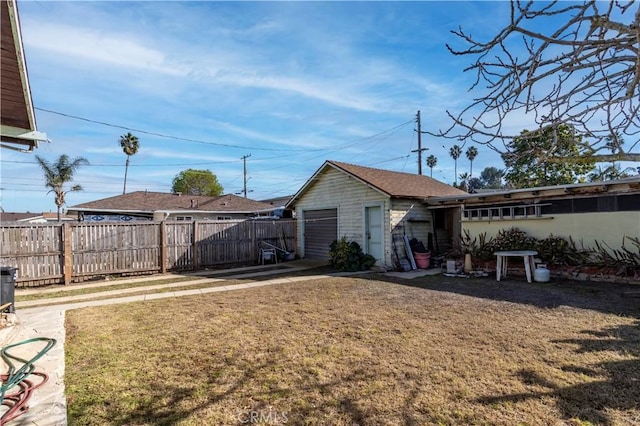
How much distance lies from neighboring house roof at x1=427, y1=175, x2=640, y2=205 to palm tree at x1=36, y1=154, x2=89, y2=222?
81.3 ft

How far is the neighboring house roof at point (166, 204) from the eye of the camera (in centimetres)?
2064

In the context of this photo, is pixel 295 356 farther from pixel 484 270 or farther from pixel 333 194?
pixel 333 194

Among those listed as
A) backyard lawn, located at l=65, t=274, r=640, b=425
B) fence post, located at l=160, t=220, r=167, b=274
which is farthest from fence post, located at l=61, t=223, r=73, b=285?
backyard lawn, located at l=65, t=274, r=640, b=425

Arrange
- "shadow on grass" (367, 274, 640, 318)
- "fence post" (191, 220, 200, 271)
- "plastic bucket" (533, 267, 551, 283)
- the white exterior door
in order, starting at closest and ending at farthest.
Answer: "shadow on grass" (367, 274, 640, 318), "plastic bucket" (533, 267, 551, 283), the white exterior door, "fence post" (191, 220, 200, 271)

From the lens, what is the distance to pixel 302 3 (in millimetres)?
5555

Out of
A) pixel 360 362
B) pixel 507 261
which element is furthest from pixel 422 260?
pixel 360 362

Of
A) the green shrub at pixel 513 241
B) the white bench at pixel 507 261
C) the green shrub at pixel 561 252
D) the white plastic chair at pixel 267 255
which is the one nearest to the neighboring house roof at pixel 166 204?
the white plastic chair at pixel 267 255

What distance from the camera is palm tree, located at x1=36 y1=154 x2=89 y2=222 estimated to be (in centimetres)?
2284

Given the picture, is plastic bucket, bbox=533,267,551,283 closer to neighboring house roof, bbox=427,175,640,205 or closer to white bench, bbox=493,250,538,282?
white bench, bbox=493,250,538,282

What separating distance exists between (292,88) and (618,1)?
1255cm

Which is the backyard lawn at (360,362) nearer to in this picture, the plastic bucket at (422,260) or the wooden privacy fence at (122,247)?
the wooden privacy fence at (122,247)

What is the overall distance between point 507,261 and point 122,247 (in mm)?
12224

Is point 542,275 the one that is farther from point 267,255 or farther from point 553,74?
point 267,255

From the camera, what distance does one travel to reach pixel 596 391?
3121 mm
